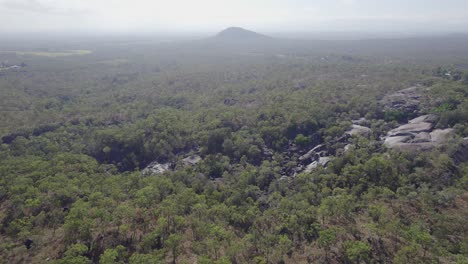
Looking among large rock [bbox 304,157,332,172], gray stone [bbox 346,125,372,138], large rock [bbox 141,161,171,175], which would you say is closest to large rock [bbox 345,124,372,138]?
gray stone [bbox 346,125,372,138]

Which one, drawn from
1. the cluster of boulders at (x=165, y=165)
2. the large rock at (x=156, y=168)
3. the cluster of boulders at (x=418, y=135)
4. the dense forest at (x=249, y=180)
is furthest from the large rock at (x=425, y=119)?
the large rock at (x=156, y=168)

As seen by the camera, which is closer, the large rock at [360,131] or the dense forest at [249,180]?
the dense forest at [249,180]

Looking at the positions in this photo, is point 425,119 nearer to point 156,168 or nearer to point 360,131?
point 360,131

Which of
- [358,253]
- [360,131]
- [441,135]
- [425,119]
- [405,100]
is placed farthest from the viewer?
[405,100]

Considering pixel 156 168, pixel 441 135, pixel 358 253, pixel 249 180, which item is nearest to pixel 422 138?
pixel 441 135

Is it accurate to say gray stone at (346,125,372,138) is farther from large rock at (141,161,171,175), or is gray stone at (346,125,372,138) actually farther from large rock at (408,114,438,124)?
large rock at (141,161,171,175)

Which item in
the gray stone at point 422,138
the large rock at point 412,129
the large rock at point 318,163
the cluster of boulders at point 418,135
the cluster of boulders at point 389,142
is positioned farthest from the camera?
the large rock at point 412,129

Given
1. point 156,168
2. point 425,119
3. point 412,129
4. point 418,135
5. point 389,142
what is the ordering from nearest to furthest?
point 389,142
point 418,135
point 412,129
point 425,119
point 156,168

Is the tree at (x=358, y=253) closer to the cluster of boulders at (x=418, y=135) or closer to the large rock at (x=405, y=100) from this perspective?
the cluster of boulders at (x=418, y=135)
